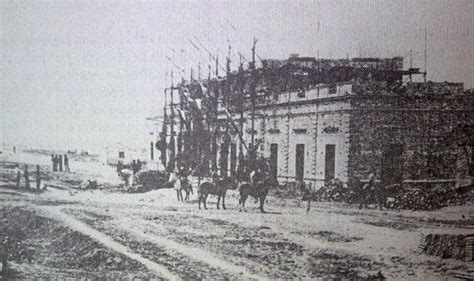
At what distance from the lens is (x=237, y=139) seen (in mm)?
3648

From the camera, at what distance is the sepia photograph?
349cm

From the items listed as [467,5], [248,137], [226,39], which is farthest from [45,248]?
[467,5]

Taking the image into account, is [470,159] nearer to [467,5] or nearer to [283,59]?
[467,5]

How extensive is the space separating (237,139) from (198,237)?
0.62 m

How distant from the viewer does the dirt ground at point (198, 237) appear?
11.4ft

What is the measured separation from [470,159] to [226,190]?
4.63 feet

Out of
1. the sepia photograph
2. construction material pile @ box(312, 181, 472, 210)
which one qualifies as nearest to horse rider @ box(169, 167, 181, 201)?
the sepia photograph

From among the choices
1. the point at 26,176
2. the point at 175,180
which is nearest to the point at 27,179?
the point at 26,176

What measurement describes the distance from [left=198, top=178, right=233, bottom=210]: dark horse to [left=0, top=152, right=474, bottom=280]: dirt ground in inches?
1.8

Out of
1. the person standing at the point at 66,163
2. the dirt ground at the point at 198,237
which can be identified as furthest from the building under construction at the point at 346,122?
the person standing at the point at 66,163

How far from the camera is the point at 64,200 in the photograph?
12.8 feet

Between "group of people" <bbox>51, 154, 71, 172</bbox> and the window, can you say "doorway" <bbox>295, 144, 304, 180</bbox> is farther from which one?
"group of people" <bbox>51, 154, 71, 172</bbox>

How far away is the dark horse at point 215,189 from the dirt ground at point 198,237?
5 centimetres

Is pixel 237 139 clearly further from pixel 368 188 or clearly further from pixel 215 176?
pixel 368 188
